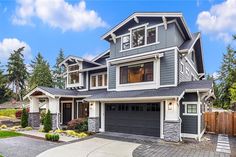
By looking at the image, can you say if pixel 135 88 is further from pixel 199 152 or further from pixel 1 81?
pixel 1 81

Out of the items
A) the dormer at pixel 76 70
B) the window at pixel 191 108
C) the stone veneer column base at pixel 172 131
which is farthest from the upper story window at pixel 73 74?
the window at pixel 191 108

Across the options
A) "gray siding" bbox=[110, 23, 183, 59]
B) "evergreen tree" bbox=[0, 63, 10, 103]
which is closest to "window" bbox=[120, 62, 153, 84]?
"gray siding" bbox=[110, 23, 183, 59]

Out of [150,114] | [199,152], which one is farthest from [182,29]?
[199,152]

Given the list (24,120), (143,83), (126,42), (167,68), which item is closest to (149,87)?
(143,83)

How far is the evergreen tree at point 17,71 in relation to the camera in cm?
4491

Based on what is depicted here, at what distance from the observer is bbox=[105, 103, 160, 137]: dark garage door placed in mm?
12062

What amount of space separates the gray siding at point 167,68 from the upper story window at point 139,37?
1.54 metres

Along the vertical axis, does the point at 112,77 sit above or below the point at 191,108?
above

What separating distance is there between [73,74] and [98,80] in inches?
122

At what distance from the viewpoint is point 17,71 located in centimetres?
4519

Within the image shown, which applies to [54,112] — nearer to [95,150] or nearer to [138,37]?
[95,150]

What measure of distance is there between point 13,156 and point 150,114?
7901 millimetres

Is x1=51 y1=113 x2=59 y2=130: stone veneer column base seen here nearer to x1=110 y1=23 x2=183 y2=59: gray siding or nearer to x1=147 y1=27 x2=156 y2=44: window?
x1=110 y1=23 x2=183 y2=59: gray siding

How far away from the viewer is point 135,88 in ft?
44.9
